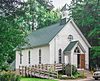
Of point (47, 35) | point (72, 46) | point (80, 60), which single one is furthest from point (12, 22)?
point (47, 35)

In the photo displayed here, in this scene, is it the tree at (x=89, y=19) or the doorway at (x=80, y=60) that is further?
the tree at (x=89, y=19)

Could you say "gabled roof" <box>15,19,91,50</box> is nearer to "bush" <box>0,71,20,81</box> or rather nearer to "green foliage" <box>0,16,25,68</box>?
"bush" <box>0,71,20,81</box>

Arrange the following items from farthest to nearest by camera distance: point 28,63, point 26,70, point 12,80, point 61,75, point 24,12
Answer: point 28,63
point 26,70
point 61,75
point 12,80
point 24,12

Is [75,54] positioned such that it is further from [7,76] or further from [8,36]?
[8,36]

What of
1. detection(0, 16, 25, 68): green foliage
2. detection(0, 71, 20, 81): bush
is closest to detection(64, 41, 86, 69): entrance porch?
detection(0, 71, 20, 81): bush

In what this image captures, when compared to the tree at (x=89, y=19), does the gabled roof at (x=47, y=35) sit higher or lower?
lower

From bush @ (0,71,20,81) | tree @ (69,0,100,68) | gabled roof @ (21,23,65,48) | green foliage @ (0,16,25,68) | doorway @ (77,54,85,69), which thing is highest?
tree @ (69,0,100,68)

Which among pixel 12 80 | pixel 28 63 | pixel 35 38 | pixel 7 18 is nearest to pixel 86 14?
→ pixel 35 38

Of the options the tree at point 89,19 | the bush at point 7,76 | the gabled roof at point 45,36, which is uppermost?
the tree at point 89,19

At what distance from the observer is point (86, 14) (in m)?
48.7

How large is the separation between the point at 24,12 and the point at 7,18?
4.08 feet

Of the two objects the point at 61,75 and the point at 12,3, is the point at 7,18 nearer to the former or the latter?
the point at 12,3

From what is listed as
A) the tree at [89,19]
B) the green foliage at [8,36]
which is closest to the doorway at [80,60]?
the tree at [89,19]

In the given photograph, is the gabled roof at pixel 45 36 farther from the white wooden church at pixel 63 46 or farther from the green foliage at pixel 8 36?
the green foliage at pixel 8 36
